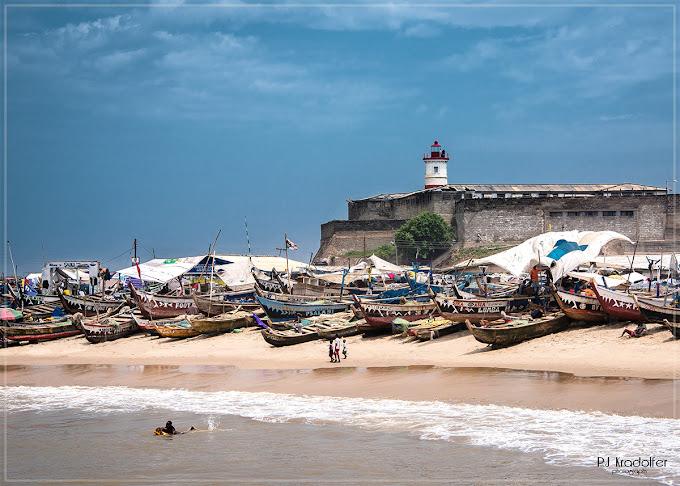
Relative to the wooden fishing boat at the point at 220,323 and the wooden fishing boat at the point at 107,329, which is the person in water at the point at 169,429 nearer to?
the wooden fishing boat at the point at 220,323

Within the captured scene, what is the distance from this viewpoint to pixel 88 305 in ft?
105

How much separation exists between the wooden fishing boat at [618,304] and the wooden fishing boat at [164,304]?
47.2 feet

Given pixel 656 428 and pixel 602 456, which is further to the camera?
pixel 656 428

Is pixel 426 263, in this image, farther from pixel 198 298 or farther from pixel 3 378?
pixel 3 378

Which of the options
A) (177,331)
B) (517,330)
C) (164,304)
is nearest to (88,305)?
(164,304)

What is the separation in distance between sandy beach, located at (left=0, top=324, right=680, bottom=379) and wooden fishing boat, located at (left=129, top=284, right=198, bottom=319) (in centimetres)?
273

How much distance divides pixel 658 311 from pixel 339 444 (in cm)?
805

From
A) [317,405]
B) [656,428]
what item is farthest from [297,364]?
[656,428]

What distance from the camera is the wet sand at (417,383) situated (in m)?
13.2

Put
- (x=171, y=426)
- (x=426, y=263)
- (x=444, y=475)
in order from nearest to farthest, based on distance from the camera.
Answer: (x=444, y=475), (x=171, y=426), (x=426, y=263)

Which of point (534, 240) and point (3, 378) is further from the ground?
point (534, 240)

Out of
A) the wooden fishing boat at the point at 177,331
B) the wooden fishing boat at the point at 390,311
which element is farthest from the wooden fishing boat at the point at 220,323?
the wooden fishing boat at the point at 390,311

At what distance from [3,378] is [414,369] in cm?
990

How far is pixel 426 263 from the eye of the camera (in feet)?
182
